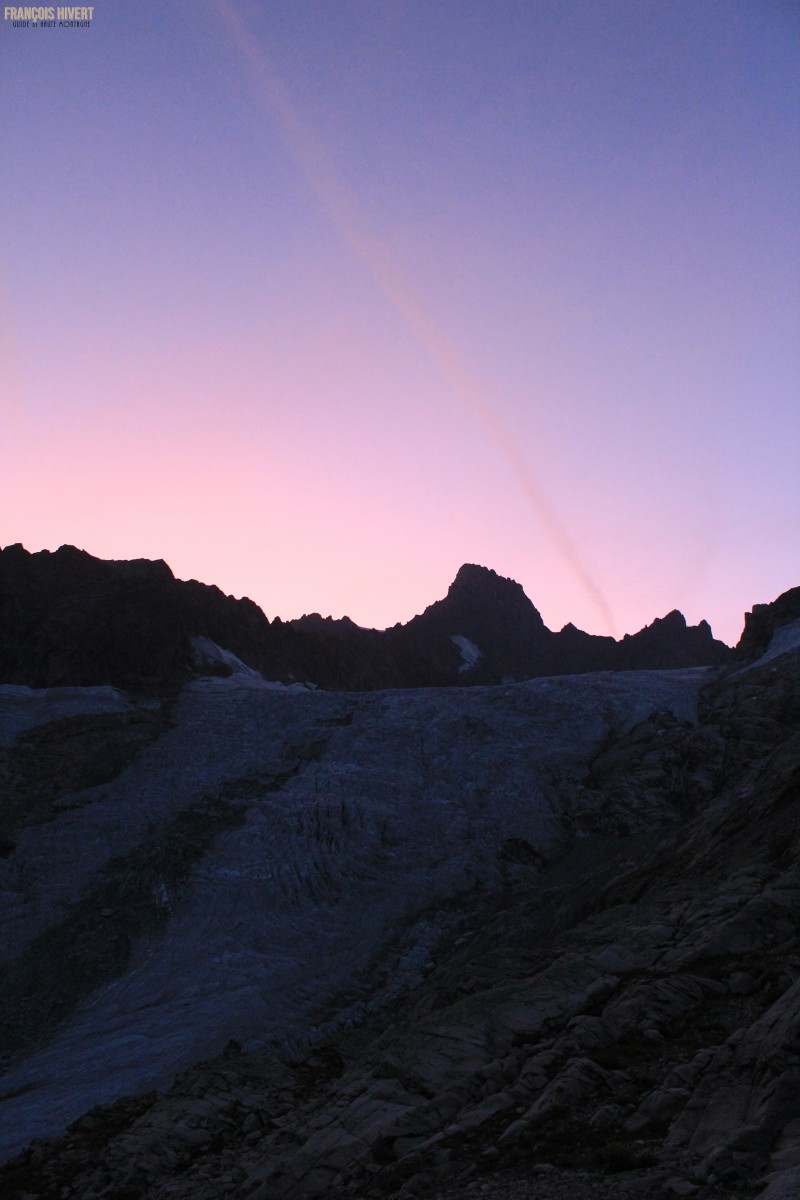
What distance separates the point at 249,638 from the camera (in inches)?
3597

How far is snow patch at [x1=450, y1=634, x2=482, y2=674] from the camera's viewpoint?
11681cm

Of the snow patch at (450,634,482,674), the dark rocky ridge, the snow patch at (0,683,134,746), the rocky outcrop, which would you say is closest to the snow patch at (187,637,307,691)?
the dark rocky ridge

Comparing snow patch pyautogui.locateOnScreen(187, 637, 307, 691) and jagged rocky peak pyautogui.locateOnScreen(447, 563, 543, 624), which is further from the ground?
jagged rocky peak pyautogui.locateOnScreen(447, 563, 543, 624)

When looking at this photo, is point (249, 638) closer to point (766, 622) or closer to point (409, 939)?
point (766, 622)

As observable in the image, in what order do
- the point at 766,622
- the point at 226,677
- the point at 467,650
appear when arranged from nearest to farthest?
the point at 766,622
the point at 226,677
the point at 467,650

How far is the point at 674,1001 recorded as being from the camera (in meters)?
19.3

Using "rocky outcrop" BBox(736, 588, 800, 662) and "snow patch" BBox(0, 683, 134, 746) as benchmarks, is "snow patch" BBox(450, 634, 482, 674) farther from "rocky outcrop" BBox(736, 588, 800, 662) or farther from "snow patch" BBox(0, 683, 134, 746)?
"snow patch" BBox(0, 683, 134, 746)

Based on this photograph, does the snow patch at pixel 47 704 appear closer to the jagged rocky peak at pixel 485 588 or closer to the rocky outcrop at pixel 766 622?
the rocky outcrop at pixel 766 622

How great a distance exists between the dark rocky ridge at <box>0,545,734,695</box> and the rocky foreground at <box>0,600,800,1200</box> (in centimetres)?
941

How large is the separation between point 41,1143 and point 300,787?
28.8 m

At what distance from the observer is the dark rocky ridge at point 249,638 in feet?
264

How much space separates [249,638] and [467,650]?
3596 cm

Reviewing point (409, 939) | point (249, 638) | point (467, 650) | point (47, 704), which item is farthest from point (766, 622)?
point (47, 704)

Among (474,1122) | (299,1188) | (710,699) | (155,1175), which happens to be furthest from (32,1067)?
(710,699)
